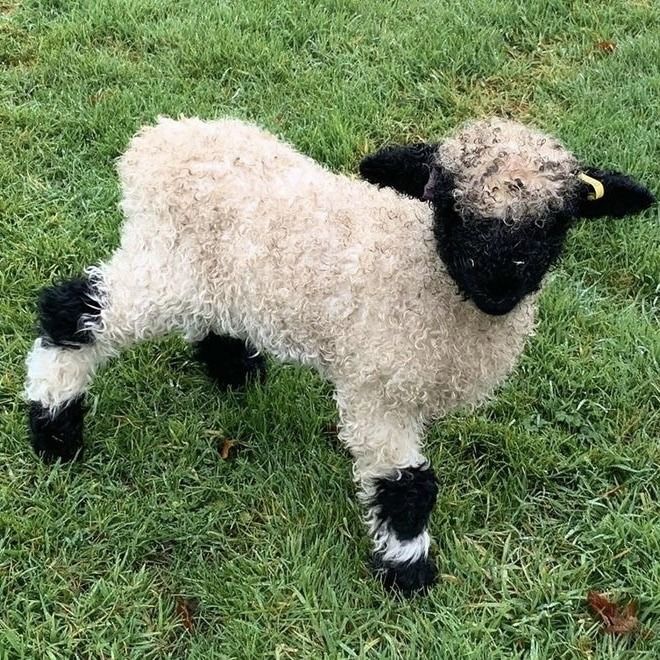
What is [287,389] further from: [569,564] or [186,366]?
[569,564]

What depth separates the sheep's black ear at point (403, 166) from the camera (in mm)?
2814

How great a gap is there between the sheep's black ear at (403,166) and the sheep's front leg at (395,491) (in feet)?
2.37

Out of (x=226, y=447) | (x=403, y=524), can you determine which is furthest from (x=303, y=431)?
(x=403, y=524)

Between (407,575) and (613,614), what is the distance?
2.29ft

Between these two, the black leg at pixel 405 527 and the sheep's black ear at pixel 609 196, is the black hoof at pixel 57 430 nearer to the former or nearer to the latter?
the black leg at pixel 405 527

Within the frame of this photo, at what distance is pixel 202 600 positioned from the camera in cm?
310

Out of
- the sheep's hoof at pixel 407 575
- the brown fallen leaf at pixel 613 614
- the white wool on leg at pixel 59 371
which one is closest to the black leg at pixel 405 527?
the sheep's hoof at pixel 407 575

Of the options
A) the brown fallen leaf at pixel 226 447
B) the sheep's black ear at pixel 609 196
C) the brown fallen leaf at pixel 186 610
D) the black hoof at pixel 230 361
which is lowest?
the brown fallen leaf at pixel 186 610

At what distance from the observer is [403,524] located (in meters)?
3.03

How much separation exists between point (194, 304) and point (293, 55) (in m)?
2.80

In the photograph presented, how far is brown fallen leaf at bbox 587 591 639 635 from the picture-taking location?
302 cm

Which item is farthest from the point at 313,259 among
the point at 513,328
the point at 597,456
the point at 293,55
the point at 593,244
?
the point at 293,55

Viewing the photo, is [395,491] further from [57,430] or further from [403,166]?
[57,430]

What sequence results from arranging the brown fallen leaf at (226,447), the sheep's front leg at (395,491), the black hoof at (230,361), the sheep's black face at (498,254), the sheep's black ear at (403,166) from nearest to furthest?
the sheep's black face at (498,254) < the sheep's black ear at (403,166) < the sheep's front leg at (395,491) < the brown fallen leaf at (226,447) < the black hoof at (230,361)
